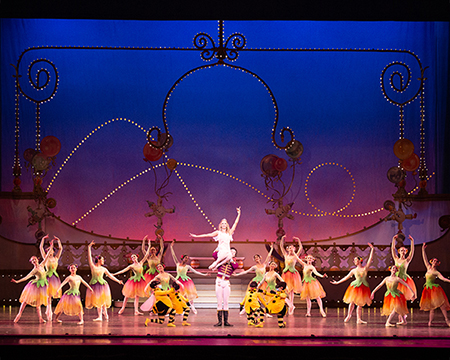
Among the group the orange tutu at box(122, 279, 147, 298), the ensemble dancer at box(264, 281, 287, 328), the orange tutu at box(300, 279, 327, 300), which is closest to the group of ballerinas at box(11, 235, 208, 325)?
the orange tutu at box(122, 279, 147, 298)

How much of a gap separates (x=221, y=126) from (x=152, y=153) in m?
1.57

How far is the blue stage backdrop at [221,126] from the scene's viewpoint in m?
11.8

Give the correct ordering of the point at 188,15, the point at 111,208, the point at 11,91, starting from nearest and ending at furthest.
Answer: the point at 188,15 → the point at 11,91 → the point at 111,208

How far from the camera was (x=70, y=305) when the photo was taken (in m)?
8.09

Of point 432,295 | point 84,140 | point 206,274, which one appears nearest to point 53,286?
point 206,274

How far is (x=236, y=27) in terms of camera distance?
11594 mm

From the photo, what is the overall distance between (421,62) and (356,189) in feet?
8.83

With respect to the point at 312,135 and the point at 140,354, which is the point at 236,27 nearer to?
the point at 312,135

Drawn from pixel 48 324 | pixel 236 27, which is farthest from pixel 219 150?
pixel 48 324

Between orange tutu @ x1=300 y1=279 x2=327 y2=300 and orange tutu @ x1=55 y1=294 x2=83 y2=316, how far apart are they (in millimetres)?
3371

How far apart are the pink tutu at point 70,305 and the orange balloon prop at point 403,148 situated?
612cm

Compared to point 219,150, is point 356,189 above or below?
below

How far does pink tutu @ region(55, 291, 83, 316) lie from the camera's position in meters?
8.09

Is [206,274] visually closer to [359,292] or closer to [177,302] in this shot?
[177,302]
